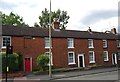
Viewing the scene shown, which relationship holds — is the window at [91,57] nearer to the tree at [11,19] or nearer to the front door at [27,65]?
the front door at [27,65]

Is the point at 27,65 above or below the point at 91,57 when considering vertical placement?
below

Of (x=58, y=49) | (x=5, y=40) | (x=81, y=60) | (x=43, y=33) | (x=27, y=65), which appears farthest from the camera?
(x=81, y=60)

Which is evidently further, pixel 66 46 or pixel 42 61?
pixel 66 46

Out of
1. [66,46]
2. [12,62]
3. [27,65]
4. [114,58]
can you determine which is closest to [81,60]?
[66,46]

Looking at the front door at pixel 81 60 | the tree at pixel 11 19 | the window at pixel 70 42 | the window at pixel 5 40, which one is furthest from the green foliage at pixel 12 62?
the tree at pixel 11 19

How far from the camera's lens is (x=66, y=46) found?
37.2m

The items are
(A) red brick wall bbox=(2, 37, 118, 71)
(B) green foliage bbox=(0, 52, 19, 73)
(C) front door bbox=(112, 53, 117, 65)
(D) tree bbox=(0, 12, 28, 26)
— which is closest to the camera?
(B) green foliage bbox=(0, 52, 19, 73)

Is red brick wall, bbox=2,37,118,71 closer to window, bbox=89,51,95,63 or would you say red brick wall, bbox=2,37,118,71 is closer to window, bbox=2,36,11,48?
window, bbox=2,36,11,48

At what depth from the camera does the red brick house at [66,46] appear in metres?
32.6

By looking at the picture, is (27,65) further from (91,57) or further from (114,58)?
(114,58)

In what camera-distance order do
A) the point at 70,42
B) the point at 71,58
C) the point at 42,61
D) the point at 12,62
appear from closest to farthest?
the point at 12,62 < the point at 42,61 < the point at 71,58 < the point at 70,42

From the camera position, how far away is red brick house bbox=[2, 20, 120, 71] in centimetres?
3256

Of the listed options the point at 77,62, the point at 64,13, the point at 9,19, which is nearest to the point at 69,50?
the point at 77,62

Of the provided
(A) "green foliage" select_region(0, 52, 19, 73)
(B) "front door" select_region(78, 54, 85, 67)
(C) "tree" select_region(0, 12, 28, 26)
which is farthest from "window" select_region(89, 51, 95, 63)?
(C) "tree" select_region(0, 12, 28, 26)
